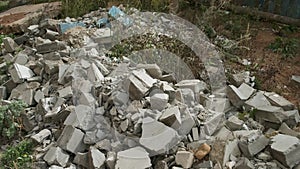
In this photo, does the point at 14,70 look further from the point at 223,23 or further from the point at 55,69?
the point at 223,23

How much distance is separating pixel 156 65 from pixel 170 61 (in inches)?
12.8

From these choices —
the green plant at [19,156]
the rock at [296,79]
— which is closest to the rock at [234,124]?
the rock at [296,79]

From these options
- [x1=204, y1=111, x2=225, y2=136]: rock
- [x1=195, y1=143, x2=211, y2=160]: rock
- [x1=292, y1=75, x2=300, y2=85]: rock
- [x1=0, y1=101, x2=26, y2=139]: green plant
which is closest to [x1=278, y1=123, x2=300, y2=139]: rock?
[x1=204, y1=111, x2=225, y2=136]: rock

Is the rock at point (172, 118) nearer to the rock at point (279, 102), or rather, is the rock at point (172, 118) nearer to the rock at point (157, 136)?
the rock at point (157, 136)

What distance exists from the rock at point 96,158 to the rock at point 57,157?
276 mm

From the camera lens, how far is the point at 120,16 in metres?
5.20

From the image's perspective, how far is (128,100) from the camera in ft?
12.4

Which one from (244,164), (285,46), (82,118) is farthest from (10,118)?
(285,46)

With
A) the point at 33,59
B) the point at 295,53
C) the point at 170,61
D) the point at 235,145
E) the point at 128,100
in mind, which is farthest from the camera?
the point at 295,53

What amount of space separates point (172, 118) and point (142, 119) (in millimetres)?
262

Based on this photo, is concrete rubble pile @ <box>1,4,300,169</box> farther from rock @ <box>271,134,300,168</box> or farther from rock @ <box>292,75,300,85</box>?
rock @ <box>292,75,300,85</box>

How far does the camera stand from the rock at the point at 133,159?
11.0 feet

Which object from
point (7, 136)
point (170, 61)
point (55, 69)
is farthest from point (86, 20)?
point (7, 136)

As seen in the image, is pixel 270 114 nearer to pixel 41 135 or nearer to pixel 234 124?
pixel 234 124
